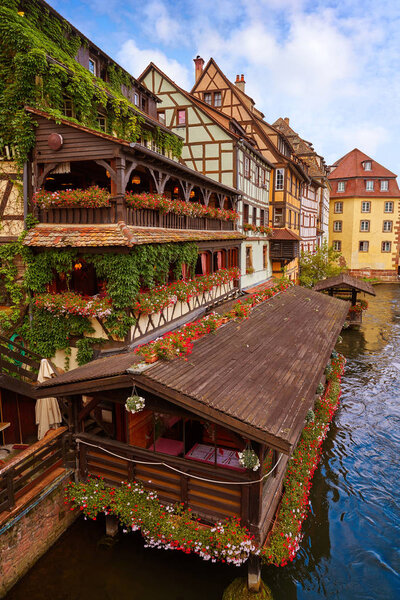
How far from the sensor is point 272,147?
27922 mm

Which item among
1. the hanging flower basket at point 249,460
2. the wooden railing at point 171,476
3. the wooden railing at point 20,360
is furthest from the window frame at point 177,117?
the hanging flower basket at point 249,460

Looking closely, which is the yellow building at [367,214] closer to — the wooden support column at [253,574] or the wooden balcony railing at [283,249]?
the wooden balcony railing at [283,249]

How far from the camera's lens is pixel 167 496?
25.1 feet

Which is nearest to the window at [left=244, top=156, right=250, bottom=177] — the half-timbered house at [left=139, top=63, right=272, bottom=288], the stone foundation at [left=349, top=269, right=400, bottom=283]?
the half-timbered house at [left=139, top=63, right=272, bottom=288]

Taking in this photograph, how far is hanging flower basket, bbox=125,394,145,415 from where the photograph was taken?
6789mm

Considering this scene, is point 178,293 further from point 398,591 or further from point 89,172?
point 398,591

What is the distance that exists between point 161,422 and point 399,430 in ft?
31.5

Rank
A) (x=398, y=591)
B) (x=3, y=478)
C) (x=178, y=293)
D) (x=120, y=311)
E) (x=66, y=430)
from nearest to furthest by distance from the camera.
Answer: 1. (x=3, y=478)
2. (x=398, y=591)
3. (x=66, y=430)
4. (x=120, y=311)
5. (x=178, y=293)

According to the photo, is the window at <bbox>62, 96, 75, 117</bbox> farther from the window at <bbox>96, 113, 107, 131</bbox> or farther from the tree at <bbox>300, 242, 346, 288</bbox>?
the tree at <bbox>300, 242, 346, 288</bbox>

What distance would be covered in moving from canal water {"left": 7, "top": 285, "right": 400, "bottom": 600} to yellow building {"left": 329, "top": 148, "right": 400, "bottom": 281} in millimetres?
40124

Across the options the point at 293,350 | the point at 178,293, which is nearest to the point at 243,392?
the point at 293,350

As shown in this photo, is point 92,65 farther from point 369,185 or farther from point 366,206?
point 369,185

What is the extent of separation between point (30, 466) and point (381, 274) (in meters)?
49.2

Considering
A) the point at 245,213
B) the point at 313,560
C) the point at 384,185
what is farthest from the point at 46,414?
the point at 384,185
